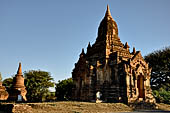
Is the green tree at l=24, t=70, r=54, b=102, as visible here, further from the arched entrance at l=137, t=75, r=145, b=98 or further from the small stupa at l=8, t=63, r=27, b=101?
the arched entrance at l=137, t=75, r=145, b=98

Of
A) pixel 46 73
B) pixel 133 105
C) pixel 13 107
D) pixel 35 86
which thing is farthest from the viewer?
pixel 46 73

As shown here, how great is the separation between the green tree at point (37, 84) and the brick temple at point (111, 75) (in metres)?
13.2

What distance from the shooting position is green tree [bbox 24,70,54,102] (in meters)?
37.5

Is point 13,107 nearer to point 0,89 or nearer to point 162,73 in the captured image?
point 0,89

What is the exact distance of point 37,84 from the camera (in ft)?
128

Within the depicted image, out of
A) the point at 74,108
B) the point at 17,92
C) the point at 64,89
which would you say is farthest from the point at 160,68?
the point at 17,92

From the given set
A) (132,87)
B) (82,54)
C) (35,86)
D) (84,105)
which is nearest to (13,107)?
(84,105)

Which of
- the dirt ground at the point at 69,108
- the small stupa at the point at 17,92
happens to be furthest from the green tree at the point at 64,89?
the dirt ground at the point at 69,108

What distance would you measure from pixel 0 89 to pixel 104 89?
18680 mm

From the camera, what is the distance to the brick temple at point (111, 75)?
23234 millimetres

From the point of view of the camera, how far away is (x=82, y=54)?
29.8m

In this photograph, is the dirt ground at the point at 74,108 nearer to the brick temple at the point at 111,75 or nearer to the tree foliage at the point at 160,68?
the brick temple at the point at 111,75

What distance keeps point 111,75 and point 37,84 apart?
803 inches

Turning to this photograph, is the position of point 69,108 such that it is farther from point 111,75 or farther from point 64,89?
point 64,89
